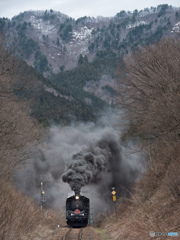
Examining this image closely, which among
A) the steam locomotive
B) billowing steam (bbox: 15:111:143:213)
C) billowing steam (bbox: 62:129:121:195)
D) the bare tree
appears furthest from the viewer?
billowing steam (bbox: 15:111:143:213)

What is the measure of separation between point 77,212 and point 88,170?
260 inches

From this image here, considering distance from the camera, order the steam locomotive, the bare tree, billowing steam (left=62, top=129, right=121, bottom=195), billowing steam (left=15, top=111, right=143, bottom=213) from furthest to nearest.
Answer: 1. billowing steam (left=15, top=111, right=143, bottom=213)
2. billowing steam (left=62, top=129, right=121, bottom=195)
3. the steam locomotive
4. the bare tree

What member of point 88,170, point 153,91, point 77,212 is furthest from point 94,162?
point 153,91

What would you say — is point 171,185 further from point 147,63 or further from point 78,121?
point 78,121

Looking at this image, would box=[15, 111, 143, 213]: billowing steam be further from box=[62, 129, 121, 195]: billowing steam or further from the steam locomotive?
the steam locomotive

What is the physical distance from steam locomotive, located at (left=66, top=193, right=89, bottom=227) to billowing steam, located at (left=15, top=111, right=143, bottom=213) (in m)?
2.44

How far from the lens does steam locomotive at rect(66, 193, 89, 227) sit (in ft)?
87.0

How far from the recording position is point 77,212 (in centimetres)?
2650

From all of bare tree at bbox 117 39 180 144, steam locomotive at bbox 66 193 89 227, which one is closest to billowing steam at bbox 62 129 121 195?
steam locomotive at bbox 66 193 89 227

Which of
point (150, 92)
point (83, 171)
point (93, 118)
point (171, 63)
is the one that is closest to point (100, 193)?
point (83, 171)

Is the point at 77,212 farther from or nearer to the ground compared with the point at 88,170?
nearer to the ground

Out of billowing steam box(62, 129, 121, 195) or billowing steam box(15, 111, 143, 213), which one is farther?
billowing steam box(15, 111, 143, 213)

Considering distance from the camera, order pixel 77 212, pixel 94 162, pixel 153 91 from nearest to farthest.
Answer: pixel 153 91 < pixel 77 212 < pixel 94 162

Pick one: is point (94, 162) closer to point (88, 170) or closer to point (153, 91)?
point (88, 170)
